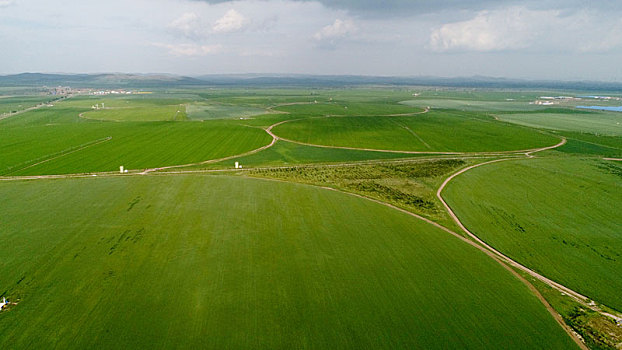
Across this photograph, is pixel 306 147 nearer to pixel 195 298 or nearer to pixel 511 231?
pixel 511 231

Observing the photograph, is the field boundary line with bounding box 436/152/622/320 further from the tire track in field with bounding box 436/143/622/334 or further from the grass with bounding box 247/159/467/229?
the grass with bounding box 247/159/467/229

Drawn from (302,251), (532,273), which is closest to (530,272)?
(532,273)

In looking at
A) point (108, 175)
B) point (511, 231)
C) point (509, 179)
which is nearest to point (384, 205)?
point (511, 231)

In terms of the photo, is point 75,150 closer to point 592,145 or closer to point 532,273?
point 532,273

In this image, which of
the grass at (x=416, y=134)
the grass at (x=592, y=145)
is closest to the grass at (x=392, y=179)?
the grass at (x=416, y=134)

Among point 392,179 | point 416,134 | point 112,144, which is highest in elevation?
point 416,134

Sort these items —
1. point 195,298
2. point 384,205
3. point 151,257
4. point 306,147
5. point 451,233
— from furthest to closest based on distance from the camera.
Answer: point 306,147 → point 384,205 → point 451,233 → point 151,257 → point 195,298
